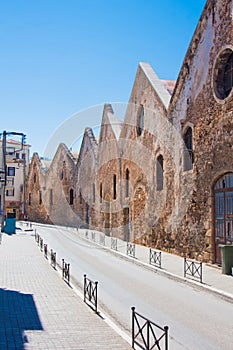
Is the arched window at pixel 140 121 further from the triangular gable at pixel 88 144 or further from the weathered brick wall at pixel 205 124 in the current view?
the triangular gable at pixel 88 144

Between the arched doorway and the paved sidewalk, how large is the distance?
605 cm

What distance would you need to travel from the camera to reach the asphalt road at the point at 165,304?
759 centimetres

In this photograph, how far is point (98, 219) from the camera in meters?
30.7

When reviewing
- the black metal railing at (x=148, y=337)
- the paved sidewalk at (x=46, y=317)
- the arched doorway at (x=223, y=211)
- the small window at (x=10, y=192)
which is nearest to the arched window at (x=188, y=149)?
the arched doorway at (x=223, y=211)

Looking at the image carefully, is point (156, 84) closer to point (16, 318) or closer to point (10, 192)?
point (16, 318)

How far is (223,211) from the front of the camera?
47.9ft

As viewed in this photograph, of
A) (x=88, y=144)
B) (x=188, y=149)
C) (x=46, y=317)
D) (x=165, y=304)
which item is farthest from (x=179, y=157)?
(x=88, y=144)

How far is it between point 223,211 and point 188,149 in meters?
3.89

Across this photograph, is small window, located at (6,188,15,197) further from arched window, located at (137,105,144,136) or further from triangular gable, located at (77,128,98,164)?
arched window, located at (137,105,144,136)

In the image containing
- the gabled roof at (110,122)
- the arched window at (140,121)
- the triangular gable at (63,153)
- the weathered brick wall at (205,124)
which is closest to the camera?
the weathered brick wall at (205,124)

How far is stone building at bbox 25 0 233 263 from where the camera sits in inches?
577

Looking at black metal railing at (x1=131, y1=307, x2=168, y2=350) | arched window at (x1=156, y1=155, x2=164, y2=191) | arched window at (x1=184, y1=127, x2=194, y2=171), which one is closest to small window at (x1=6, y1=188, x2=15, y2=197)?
arched window at (x1=156, y1=155, x2=164, y2=191)

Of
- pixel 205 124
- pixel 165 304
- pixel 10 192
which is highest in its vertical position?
pixel 205 124

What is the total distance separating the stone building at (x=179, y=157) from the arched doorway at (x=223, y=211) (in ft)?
0.12
